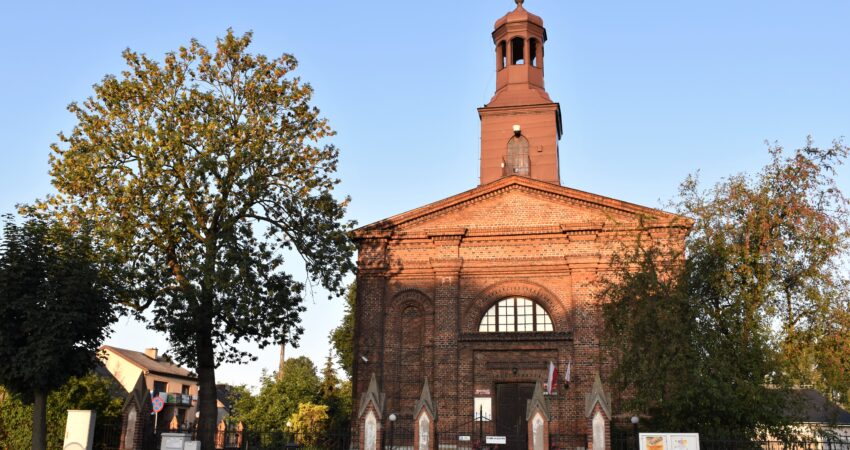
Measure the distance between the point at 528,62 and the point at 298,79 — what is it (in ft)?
41.5

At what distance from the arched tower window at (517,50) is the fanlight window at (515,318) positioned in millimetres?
12236

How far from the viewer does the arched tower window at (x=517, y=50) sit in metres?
32.5

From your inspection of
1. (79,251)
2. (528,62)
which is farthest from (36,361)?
(528,62)

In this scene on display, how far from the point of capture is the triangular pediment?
26.0 m

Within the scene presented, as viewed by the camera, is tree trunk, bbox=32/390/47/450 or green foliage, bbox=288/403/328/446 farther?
green foliage, bbox=288/403/328/446

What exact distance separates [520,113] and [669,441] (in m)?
18.3

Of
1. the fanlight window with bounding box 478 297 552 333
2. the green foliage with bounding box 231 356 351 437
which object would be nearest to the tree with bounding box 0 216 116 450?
the fanlight window with bounding box 478 297 552 333

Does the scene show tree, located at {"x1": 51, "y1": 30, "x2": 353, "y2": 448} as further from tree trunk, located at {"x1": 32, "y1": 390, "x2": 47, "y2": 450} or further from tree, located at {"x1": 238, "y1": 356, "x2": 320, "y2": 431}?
tree, located at {"x1": 238, "y1": 356, "x2": 320, "y2": 431}

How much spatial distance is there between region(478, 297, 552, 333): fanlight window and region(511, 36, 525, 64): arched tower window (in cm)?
1224

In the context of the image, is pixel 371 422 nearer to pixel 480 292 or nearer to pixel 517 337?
pixel 517 337

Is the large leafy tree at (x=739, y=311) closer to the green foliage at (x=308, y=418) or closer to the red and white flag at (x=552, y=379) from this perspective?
the red and white flag at (x=552, y=379)

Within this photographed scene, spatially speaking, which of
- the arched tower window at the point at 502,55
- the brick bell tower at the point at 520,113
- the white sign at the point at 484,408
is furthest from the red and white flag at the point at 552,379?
the arched tower window at the point at 502,55

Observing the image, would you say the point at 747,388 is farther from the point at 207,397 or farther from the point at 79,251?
the point at 79,251

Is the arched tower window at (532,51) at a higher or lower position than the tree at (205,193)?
higher
